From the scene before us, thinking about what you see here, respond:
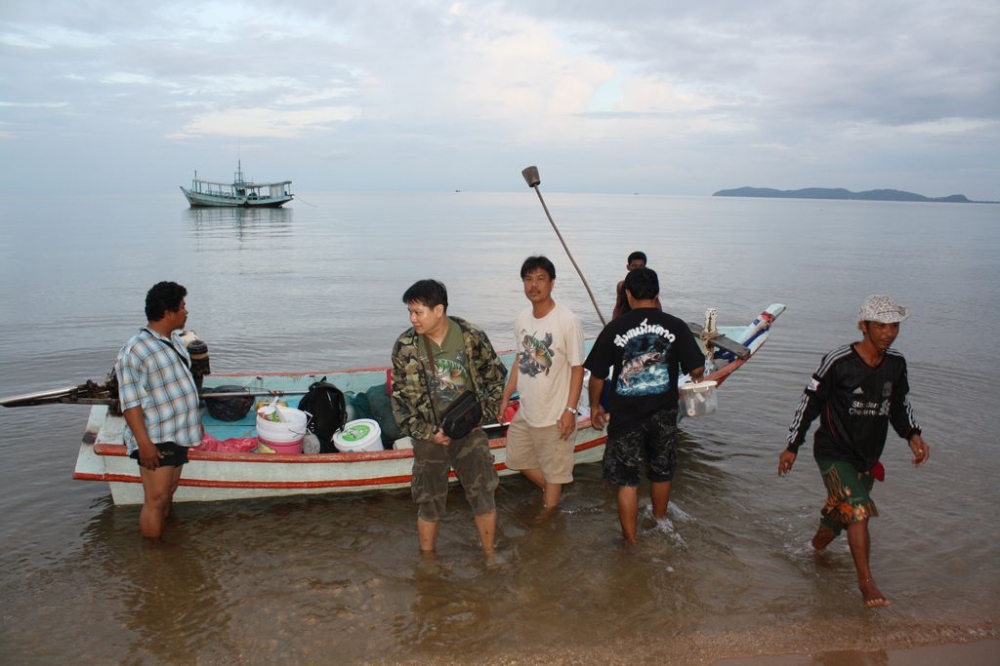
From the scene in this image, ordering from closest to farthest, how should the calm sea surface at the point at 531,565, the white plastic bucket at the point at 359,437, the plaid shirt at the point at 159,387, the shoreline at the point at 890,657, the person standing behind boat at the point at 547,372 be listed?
the shoreline at the point at 890,657 → the calm sea surface at the point at 531,565 → the plaid shirt at the point at 159,387 → the person standing behind boat at the point at 547,372 → the white plastic bucket at the point at 359,437

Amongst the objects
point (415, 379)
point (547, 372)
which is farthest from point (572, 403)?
point (415, 379)

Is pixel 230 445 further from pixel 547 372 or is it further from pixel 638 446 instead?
pixel 638 446

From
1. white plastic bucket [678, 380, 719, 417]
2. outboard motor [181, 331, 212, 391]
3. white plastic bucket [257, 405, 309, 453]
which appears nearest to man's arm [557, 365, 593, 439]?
white plastic bucket [678, 380, 719, 417]

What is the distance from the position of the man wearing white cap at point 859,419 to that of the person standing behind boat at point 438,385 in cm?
197

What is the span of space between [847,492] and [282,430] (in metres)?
4.43

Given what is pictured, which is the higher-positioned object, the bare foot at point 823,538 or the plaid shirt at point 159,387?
the plaid shirt at point 159,387

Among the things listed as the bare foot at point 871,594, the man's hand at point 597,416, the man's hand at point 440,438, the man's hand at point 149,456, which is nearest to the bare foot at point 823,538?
the bare foot at point 871,594

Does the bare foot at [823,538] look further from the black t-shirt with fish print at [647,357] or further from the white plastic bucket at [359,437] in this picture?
the white plastic bucket at [359,437]

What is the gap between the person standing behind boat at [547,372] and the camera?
185 inches

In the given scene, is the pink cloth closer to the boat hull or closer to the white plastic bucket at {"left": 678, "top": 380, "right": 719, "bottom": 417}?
the white plastic bucket at {"left": 678, "top": 380, "right": 719, "bottom": 417}

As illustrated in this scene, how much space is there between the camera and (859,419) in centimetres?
407

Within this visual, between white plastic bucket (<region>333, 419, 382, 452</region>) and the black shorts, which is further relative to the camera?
white plastic bucket (<region>333, 419, 382, 452</region>)

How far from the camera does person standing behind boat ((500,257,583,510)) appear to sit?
4.70 meters

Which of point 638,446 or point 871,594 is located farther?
point 638,446
